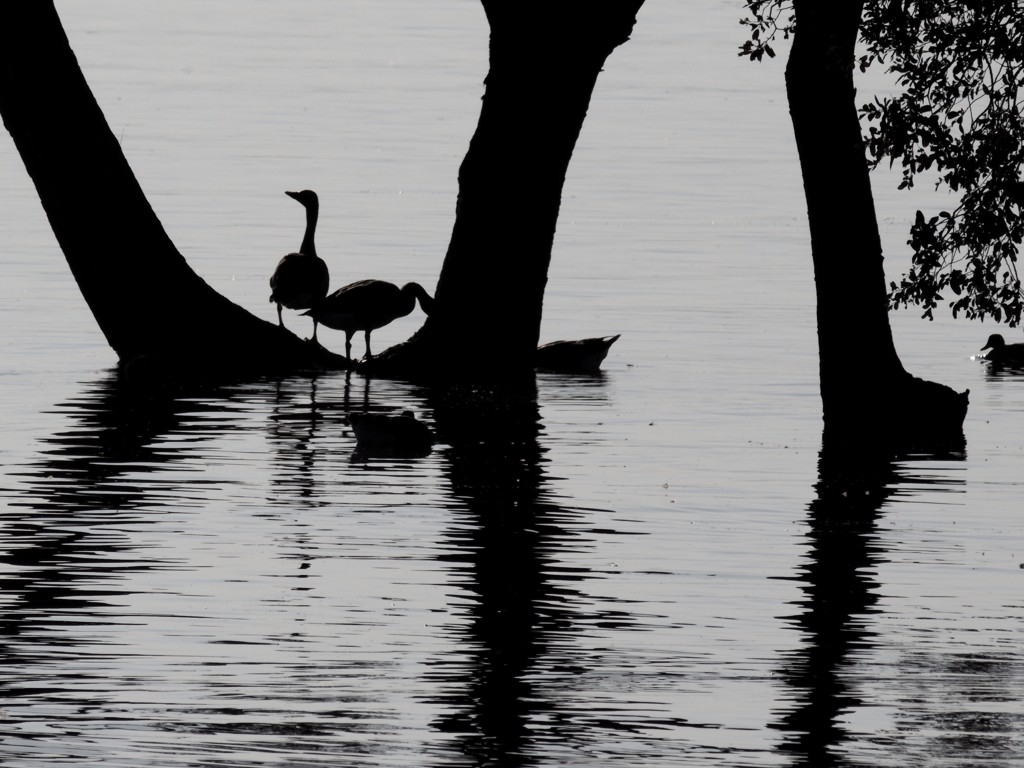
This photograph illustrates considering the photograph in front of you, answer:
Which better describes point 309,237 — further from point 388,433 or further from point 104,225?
point 388,433

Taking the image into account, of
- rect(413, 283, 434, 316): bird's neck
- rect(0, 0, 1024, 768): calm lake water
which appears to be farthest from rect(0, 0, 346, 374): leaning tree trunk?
rect(413, 283, 434, 316): bird's neck

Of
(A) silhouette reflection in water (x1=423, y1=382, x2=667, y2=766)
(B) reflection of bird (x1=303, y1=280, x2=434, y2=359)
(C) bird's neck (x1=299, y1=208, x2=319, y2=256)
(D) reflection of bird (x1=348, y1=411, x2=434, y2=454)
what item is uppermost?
(C) bird's neck (x1=299, y1=208, x2=319, y2=256)

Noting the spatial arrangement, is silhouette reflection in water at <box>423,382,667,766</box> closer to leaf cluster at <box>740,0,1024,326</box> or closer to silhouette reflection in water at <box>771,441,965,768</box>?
silhouette reflection in water at <box>771,441,965,768</box>

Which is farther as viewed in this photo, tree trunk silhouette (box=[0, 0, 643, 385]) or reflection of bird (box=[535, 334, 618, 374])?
reflection of bird (box=[535, 334, 618, 374])

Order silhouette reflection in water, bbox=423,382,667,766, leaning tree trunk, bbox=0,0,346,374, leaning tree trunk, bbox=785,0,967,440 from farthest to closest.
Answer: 1. leaning tree trunk, bbox=0,0,346,374
2. leaning tree trunk, bbox=785,0,967,440
3. silhouette reflection in water, bbox=423,382,667,766

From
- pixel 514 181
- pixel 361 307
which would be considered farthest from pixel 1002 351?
pixel 361 307

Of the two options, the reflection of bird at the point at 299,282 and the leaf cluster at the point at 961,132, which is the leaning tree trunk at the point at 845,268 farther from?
the reflection of bird at the point at 299,282

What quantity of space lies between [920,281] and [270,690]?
914 centimetres

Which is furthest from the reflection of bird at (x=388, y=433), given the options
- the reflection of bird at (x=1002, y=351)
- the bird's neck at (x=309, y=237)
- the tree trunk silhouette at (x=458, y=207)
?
the reflection of bird at (x=1002, y=351)

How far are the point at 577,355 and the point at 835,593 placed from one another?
32.7 ft

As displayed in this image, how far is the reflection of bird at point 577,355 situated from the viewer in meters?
21.6

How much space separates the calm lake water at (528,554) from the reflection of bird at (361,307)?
85cm

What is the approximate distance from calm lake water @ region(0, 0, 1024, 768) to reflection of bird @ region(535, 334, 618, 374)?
36cm

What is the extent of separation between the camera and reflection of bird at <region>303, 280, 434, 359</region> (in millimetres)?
Result: 21688
